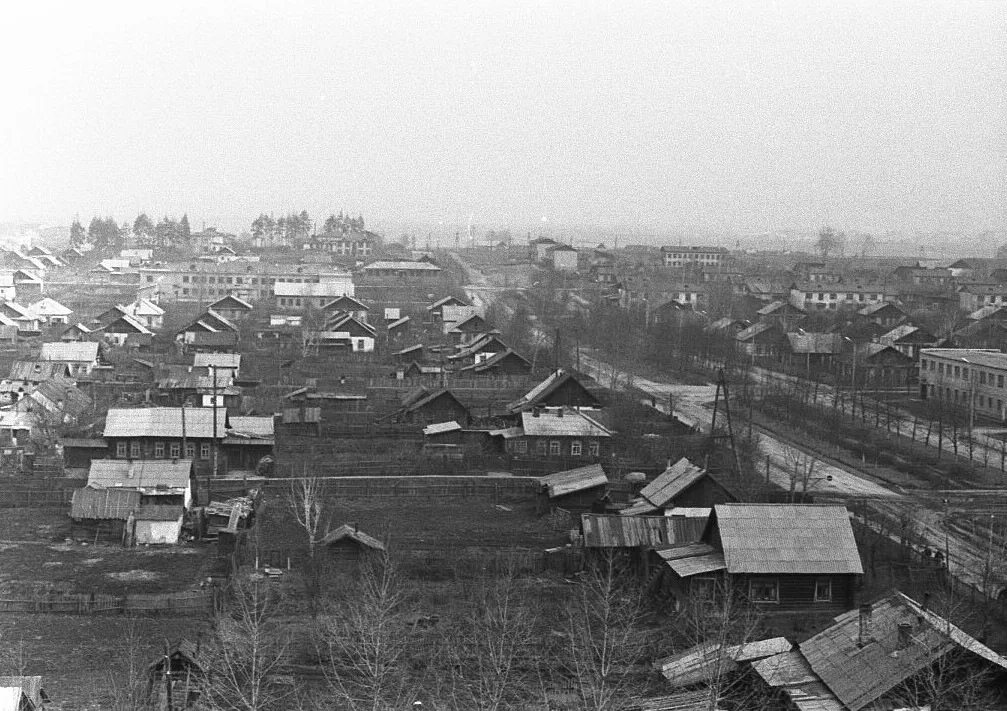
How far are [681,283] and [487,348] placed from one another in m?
A: 28.0

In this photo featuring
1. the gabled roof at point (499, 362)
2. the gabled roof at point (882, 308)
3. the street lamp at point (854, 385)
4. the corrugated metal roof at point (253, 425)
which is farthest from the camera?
the gabled roof at point (882, 308)

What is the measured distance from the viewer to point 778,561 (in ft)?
53.2

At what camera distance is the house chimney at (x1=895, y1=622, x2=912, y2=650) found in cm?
1238

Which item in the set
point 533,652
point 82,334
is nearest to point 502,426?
point 533,652

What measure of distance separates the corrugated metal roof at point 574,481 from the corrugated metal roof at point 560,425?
3651 mm

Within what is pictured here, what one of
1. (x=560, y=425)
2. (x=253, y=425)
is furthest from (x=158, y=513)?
(x=560, y=425)

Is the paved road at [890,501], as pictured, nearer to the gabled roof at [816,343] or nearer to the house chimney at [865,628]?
the house chimney at [865,628]

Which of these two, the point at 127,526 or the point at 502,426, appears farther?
the point at 502,426

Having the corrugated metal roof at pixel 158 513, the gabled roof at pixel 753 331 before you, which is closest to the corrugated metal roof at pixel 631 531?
the corrugated metal roof at pixel 158 513

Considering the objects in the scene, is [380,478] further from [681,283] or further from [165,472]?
[681,283]

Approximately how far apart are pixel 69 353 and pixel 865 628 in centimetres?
3020

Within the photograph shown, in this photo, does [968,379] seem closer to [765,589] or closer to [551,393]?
[551,393]

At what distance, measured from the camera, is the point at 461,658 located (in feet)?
46.1

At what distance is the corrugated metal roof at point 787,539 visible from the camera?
16203 mm
